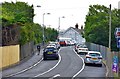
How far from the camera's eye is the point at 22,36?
4625 centimetres

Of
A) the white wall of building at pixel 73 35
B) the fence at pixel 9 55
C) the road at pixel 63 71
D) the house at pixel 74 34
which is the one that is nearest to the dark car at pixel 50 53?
the fence at pixel 9 55

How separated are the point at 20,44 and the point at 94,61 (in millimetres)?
10251

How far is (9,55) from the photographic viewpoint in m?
36.0

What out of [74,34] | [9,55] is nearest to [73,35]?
[74,34]

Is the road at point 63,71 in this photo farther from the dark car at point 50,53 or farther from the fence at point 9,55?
the dark car at point 50,53

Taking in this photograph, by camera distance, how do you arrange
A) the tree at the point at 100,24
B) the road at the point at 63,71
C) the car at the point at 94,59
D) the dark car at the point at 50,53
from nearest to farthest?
the road at the point at 63,71
the car at the point at 94,59
the dark car at the point at 50,53
the tree at the point at 100,24

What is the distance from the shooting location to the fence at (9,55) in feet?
107

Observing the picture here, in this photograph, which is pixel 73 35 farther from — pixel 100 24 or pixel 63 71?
pixel 63 71

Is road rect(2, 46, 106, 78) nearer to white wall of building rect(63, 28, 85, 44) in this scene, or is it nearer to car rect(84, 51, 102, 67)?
car rect(84, 51, 102, 67)

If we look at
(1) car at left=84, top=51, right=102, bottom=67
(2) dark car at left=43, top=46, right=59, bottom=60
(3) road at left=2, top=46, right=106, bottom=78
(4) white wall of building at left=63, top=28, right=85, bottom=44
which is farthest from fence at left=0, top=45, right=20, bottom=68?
(4) white wall of building at left=63, top=28, right=85, bottom=44

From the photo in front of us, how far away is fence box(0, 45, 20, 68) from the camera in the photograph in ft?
107

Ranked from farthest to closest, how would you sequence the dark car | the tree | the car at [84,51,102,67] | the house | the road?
1. the house
2. the tree
3. the dark car
4. the car at [84,51,102,67]
5. the road

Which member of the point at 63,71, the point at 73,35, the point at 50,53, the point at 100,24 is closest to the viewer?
the point at 63,71

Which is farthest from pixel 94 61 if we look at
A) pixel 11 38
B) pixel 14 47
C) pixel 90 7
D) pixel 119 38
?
pixel 90 7
